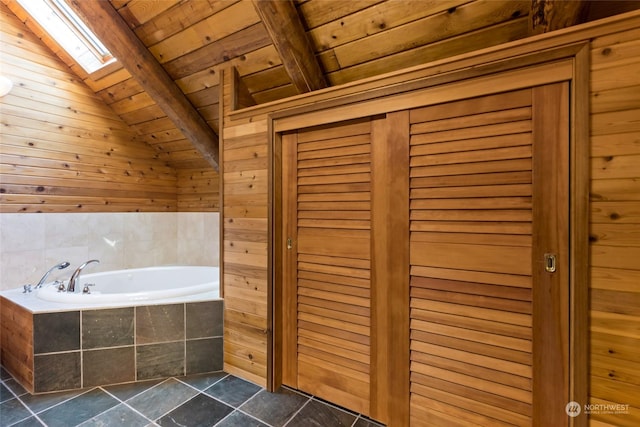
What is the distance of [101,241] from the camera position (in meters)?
2.83

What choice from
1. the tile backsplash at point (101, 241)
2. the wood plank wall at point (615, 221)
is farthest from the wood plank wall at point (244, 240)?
the wood plank wall at point (615, 221)

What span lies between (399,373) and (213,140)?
230 cm

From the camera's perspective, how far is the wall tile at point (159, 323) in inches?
74.8

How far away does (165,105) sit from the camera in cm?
227

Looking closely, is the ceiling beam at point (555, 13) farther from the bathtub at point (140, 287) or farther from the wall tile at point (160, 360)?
the wall tile at point (160, 360)

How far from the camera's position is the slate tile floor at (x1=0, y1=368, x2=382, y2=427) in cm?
156

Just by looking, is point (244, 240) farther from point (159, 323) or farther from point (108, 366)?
point (108, 366)

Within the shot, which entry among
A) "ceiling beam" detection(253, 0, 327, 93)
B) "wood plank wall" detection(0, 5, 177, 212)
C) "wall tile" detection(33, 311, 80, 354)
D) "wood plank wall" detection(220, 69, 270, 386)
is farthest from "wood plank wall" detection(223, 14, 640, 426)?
"wood plank wall" detection(0, 5, 177, 212)

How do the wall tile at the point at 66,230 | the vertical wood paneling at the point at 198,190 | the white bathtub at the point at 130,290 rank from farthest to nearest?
the vertical wood paneling at the point at 198,190
the wall tile at the point at 66,230
the white bathtub at the point at 130,290

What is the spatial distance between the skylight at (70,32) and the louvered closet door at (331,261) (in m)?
2.07

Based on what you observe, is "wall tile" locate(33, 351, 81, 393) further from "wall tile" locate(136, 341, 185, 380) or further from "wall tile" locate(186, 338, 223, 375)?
"wall tile" locate(186, 338, 223, 375)

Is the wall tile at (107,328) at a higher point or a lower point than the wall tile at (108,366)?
higher

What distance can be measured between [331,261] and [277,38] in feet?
4.26

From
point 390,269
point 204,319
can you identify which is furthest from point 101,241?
point 390,269
